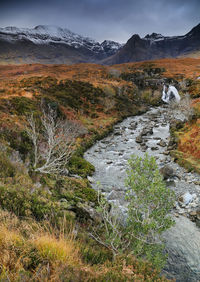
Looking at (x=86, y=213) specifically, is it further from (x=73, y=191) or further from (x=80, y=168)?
(x=80, y=168)

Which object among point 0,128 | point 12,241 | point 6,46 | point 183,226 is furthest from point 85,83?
point 6,46

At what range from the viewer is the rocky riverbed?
6.14m

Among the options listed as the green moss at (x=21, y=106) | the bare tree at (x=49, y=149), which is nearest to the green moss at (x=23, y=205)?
the bare tree at (x=49, y=149)

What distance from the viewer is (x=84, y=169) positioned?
43.2ft

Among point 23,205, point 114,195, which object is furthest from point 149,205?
point 114,195

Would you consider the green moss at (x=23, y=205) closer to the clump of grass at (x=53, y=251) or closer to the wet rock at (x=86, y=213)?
the clump of grass at (x=53, y=251)

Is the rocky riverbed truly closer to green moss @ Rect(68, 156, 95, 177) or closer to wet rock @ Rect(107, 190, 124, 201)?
wet rock @ Rect(107, 190, 124, 201)

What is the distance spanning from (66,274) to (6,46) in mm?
232686

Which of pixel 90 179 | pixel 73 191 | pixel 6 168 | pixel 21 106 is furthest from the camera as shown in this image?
pixel 21 106

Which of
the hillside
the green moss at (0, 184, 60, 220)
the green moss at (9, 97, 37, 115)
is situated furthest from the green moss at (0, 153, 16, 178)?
the green moss at (9, 97, 37, 115)

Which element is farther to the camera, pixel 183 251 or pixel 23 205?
pixel 183 251

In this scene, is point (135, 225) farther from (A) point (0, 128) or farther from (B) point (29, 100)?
(B) point (29, 100)

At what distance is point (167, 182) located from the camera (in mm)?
Result: 11211

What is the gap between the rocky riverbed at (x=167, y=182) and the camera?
6.14 m
